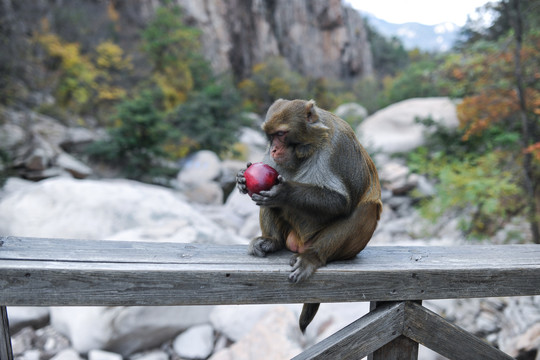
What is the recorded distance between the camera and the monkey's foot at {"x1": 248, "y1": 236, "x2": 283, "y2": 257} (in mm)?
1891

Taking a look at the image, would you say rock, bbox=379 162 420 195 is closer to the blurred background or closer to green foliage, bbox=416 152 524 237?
the blurred background

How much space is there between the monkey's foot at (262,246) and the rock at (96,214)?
2.69m

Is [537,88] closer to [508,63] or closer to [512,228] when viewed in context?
[508,63]

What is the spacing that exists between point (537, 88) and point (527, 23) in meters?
1.07

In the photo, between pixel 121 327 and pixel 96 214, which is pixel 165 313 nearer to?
pixel 121 327

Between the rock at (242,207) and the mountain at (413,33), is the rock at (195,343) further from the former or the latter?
the mountain at (413,33)

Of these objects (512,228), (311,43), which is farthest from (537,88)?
(311,43)

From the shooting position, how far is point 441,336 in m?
1.75

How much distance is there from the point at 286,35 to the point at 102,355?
30.3 metres

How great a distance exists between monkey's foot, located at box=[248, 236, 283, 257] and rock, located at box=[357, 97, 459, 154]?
9472mm


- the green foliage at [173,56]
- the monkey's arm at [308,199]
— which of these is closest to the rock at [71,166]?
the green foliage at [173,56]

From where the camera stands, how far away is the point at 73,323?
12.5 feet

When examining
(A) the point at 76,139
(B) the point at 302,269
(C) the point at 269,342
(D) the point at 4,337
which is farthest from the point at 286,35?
(D) the point at 4,337

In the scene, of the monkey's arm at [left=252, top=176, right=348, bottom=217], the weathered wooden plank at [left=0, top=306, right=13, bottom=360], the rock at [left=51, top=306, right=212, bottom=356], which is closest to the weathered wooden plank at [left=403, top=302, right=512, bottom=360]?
the monkey's arm at [left=252, top=176, right=348, bottom=217]
